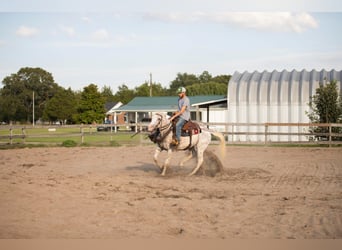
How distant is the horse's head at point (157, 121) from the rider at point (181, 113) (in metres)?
0.19

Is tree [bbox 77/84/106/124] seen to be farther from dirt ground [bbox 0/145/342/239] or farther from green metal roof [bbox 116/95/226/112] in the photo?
green metal roof [bbox 116/95/226/112]

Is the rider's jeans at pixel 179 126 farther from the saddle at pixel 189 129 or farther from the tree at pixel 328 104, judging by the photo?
the tree at pixel 328 104

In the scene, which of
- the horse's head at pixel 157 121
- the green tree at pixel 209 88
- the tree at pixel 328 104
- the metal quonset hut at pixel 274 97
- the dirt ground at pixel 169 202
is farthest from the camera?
the green tree at pixel 209 88

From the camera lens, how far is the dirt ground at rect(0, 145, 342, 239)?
18.7ft

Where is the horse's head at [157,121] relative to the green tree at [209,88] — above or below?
below

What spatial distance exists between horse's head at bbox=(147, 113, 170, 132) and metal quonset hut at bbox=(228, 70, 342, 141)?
14727mm

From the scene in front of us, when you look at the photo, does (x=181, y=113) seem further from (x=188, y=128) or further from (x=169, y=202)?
(x=169, y=202)

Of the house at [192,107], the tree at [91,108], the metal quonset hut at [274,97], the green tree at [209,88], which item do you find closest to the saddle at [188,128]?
the tree at [91,108]

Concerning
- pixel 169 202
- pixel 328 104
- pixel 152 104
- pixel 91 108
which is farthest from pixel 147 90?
pixel 169 202

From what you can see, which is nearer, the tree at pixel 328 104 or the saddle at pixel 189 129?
the saddle at pixel 189 129

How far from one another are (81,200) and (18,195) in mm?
1122

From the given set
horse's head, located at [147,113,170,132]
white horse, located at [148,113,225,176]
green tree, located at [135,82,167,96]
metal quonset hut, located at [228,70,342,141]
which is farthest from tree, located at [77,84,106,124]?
green tree, located at [135,82,167,96]

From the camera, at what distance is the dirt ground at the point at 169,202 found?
571cm

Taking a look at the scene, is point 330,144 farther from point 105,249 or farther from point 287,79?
point 105,249
